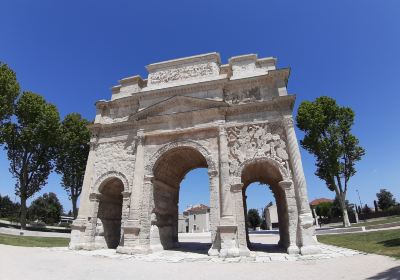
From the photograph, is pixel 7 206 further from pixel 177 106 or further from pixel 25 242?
pixel 177 106

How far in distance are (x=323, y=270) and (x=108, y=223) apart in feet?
40.6

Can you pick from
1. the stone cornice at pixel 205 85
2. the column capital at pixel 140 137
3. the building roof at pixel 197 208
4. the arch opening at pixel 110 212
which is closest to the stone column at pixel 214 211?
the column capital at pixel 140 137

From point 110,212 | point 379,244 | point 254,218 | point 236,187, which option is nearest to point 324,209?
point 254,218

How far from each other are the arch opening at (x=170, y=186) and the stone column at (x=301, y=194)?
16.0 ft

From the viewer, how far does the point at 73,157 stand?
26969 millimetres

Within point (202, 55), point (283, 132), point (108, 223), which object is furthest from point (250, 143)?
point (108, 223)

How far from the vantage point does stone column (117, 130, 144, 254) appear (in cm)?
1282

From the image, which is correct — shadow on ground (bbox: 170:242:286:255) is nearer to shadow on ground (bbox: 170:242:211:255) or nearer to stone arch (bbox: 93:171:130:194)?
shadow on ground (bbox: 170:242:211:255)

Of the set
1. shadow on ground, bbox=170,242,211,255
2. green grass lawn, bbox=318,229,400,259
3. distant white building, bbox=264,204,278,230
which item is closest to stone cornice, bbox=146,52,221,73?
shadow on ground, bbox=170,242,211,255

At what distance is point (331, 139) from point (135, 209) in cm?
1927

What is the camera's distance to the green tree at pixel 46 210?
5167cm

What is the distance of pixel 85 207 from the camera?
14.8 meters

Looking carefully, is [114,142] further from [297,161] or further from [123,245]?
[297,161]

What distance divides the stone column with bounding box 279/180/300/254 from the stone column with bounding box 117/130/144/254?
7.19 metres
